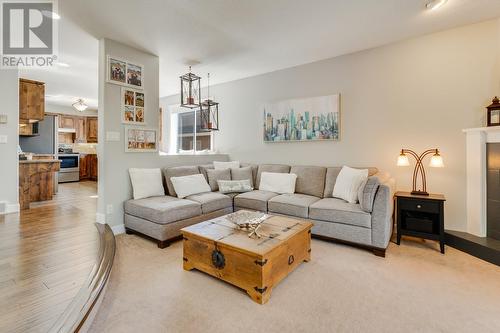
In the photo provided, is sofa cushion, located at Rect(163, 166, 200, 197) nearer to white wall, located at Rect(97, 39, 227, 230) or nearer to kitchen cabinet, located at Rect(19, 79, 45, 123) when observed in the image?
white wall, located at Rect(97, 39, 227, 230)

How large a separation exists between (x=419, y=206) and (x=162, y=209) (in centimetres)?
294

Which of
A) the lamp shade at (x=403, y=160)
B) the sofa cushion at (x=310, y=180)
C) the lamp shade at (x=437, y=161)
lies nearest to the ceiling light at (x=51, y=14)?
the sofa cushion at (x=310, y=180)

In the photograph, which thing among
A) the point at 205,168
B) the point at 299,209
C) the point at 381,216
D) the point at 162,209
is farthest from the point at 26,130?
the point at 381,216

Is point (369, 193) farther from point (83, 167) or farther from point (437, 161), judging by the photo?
point (83, 167)

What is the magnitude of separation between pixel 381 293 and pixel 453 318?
43 cm

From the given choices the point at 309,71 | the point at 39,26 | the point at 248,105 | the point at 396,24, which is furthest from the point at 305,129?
the point at 39,26

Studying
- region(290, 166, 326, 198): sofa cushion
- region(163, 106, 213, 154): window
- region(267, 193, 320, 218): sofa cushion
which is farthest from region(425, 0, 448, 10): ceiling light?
region(163, 106, 213, 154): window

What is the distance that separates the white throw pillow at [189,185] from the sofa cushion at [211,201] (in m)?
0.09

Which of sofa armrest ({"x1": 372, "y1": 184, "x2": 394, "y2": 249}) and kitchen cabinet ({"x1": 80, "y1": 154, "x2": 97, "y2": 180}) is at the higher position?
kitchen cabinet ({"x1": 80, "y1": 154, "x2": 97, "y2": 180})

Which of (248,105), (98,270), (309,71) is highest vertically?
(309,71)

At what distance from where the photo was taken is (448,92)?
2979mm

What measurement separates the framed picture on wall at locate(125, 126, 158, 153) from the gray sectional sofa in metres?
0.45

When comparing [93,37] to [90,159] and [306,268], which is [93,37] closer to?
[306,268]

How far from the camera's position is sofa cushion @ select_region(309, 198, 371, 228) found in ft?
8.66
